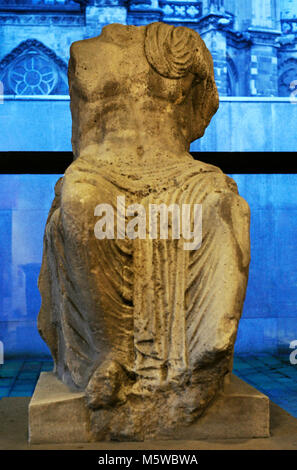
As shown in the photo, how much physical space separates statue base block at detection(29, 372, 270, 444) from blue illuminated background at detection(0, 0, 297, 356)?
3456 mm

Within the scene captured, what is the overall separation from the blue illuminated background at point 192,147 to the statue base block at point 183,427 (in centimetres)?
346

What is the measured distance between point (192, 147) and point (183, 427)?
410cm

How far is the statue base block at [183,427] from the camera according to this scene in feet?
8.21

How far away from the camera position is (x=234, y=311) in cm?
242

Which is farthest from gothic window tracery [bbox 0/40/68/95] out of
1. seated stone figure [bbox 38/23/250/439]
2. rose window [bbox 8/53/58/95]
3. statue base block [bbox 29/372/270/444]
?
statue base block [bbox 29/372/270/444]

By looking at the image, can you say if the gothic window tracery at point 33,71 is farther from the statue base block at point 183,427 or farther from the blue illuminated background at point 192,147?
the statue base block at point 183,427

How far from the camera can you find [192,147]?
6.27 metres

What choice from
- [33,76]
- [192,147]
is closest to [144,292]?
[192,147]

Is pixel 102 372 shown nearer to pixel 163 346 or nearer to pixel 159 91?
pixel 163 346

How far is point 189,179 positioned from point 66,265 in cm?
64

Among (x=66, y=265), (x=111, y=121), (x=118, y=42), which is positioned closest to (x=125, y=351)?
(x=66, y=265)

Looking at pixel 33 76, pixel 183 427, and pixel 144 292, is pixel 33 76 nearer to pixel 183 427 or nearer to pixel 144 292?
pixel 144 292

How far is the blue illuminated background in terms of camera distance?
600 cm

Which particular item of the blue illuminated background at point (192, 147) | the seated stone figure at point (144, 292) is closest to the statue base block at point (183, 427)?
the seated stone figure at point (144, 292)
